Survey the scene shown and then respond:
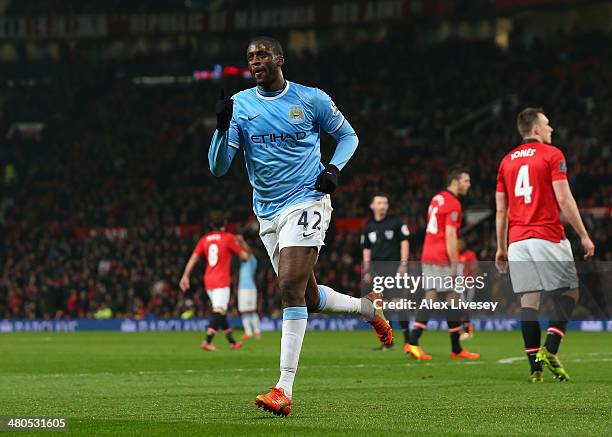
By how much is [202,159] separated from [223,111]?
109 feet

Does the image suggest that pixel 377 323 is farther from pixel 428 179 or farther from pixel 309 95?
pixel 428 179

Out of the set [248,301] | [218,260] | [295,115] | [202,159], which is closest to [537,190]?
[295,115]

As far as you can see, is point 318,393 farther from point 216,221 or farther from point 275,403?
point 216,221

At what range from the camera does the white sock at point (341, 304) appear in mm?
8641

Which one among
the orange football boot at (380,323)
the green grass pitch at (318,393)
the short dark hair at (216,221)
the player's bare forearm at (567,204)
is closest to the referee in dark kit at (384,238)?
the green grass pitch at (318,393)

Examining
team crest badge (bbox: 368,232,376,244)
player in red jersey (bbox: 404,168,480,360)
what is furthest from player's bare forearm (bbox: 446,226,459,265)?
team crest badge (bbox: 368,232,376,244)

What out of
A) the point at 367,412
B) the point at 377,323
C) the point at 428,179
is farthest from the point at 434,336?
the point at 367,412

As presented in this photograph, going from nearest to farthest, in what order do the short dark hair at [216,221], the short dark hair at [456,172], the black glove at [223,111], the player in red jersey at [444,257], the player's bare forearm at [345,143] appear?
1. the black glove at [223,111]
2. the player's bare forearm at [345,143]
3. the player in red jersey at [444,257]
4. the short dark hair at [456,172]
5. the short dark hair at [216,221]

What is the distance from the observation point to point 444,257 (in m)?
15.7

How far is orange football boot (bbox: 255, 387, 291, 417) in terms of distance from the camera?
7.41 metres

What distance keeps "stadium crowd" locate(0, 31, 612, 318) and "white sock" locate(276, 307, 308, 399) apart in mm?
19217

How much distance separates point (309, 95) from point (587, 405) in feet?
9.10

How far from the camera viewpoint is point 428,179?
33.0 m

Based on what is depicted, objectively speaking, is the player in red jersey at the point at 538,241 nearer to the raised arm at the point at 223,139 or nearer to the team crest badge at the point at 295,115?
the team crest badge at the point at 295,115
